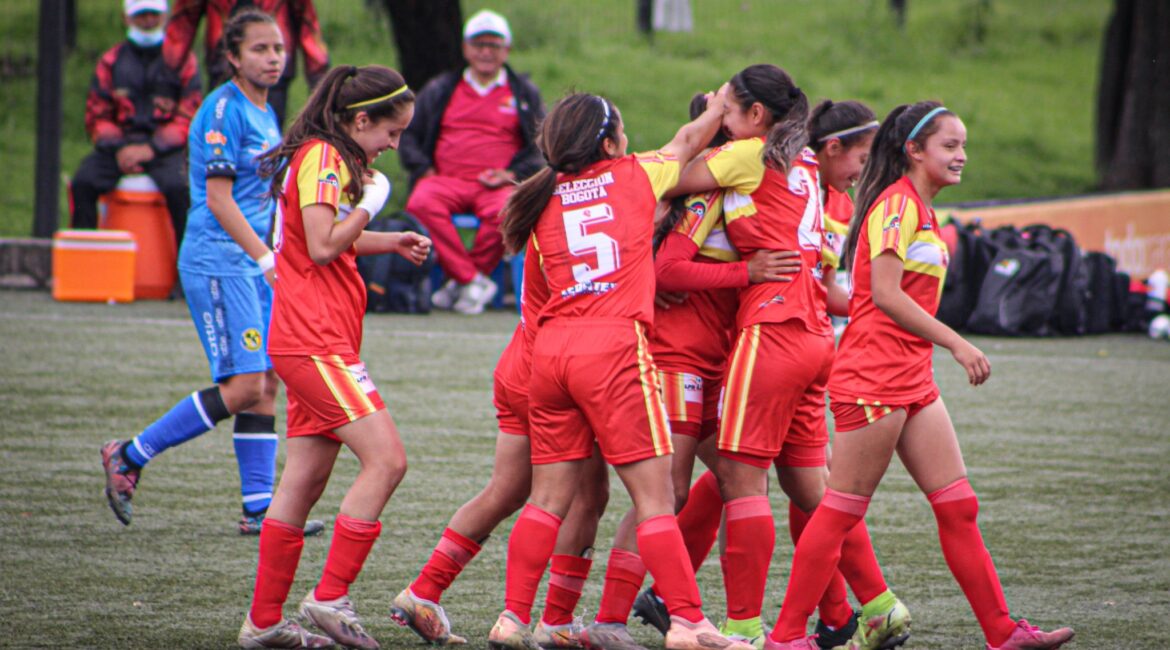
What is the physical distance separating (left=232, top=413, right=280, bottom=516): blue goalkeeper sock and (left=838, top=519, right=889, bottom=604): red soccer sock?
2.49 metres

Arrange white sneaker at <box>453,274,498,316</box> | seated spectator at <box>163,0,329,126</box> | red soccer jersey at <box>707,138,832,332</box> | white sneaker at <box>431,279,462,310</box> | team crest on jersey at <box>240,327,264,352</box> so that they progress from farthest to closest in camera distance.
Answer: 1. white sneaker at <box>431,279,462,310</box>
2. white sneaker at <box>453,274,498,316</box>
3. seated spectator at <box>163,0,329,126</box>
4. team crest on jersey at <box>240,327,264,352</box>
5. red soccer jersey at <box>707,138,832,332</box>

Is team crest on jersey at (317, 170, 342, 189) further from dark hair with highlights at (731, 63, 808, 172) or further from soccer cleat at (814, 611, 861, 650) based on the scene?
soccer cleat at (814, 611, 861, 650)

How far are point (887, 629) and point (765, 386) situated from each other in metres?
0.84

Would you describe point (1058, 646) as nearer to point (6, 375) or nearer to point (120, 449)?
point (120, 449)

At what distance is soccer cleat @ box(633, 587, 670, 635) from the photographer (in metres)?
4.90

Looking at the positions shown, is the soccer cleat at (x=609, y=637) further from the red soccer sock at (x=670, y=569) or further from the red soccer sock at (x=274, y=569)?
the red soccer sock at (x=274, y=569)

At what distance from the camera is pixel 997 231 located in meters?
12.9

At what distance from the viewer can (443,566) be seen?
4715 mm

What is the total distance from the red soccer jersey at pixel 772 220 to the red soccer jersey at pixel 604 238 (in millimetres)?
245

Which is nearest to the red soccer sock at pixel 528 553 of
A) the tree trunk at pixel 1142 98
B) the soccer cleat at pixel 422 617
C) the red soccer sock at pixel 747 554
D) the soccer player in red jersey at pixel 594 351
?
the soccer player in red jersey at pixel 594 351

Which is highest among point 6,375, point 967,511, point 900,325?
point 900,325

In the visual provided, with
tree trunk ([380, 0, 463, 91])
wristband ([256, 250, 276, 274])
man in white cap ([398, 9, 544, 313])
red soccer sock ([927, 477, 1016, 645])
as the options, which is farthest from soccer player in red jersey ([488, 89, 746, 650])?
tree trunk ([380, 0, 463, 91])

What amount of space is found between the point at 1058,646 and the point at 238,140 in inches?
141

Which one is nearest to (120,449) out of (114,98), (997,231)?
(114,98)
